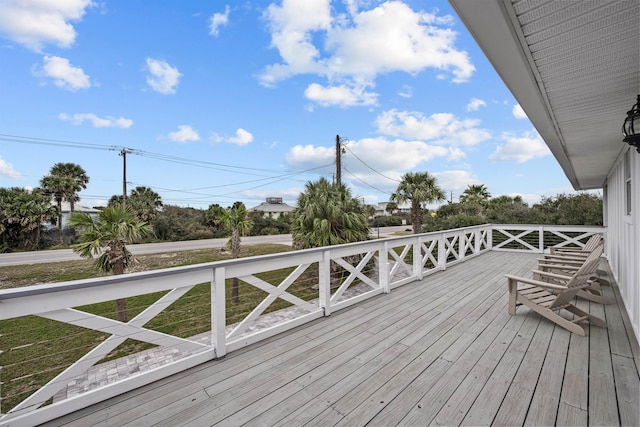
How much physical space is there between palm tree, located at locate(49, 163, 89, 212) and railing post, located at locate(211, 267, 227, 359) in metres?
24.3

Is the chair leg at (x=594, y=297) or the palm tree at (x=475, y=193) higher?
the palm tree at (x=475, y=193)

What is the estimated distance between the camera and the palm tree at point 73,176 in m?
19.9

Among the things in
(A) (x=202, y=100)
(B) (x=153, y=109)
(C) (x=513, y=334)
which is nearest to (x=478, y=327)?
(C) (x=513, y=334)

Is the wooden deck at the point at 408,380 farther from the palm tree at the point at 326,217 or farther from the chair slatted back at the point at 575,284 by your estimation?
the palm tree at the point at 326,217

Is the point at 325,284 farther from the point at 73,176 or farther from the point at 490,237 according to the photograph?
the point at 73,176

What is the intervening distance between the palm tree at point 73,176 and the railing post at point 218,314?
2432 cm

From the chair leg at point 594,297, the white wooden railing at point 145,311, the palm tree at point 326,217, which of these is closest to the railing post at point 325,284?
the white wooden railing at point 145,311

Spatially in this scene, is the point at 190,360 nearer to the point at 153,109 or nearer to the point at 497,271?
the point at 497,271

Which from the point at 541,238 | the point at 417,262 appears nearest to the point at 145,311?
the point at 417,262

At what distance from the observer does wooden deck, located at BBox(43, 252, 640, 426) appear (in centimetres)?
166

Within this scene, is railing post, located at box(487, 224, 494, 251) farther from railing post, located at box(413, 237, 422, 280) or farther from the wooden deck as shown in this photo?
the wooden deck

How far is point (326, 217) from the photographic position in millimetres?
7406

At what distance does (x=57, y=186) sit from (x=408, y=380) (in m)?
25.8

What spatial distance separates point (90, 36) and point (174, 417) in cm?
1195
